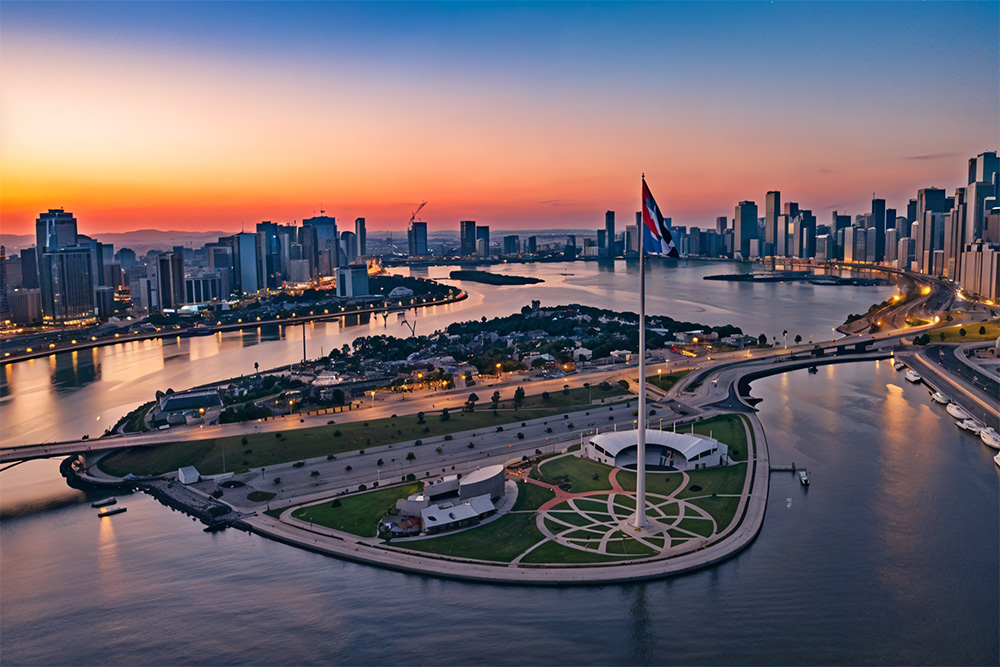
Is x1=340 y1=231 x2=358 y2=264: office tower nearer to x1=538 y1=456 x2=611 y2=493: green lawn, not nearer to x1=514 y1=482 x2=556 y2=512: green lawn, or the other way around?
x1=538 y1=456 x2=611 y2=493: green lawn

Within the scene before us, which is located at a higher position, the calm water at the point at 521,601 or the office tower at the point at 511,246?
the office tower at the point at 511,246

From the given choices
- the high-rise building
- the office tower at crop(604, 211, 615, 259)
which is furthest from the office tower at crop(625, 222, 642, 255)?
the high-rise building

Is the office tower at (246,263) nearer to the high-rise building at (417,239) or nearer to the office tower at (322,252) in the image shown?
the office tower at (322,252)

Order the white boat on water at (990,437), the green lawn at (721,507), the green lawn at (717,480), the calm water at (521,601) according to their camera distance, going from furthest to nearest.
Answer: the white boat on water at (990,437)
the green lawn at (717,480)
the green lawn at (721,507)
the calm water at (521,601)

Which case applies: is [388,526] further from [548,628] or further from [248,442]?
[248,442]

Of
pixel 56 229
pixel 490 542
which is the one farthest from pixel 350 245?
pixel 490 542

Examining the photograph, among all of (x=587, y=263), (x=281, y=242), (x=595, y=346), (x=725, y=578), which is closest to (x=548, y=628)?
(x=725, y=578)

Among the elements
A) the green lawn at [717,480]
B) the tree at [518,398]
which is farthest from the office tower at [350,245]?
the green lawn at [717,480]
